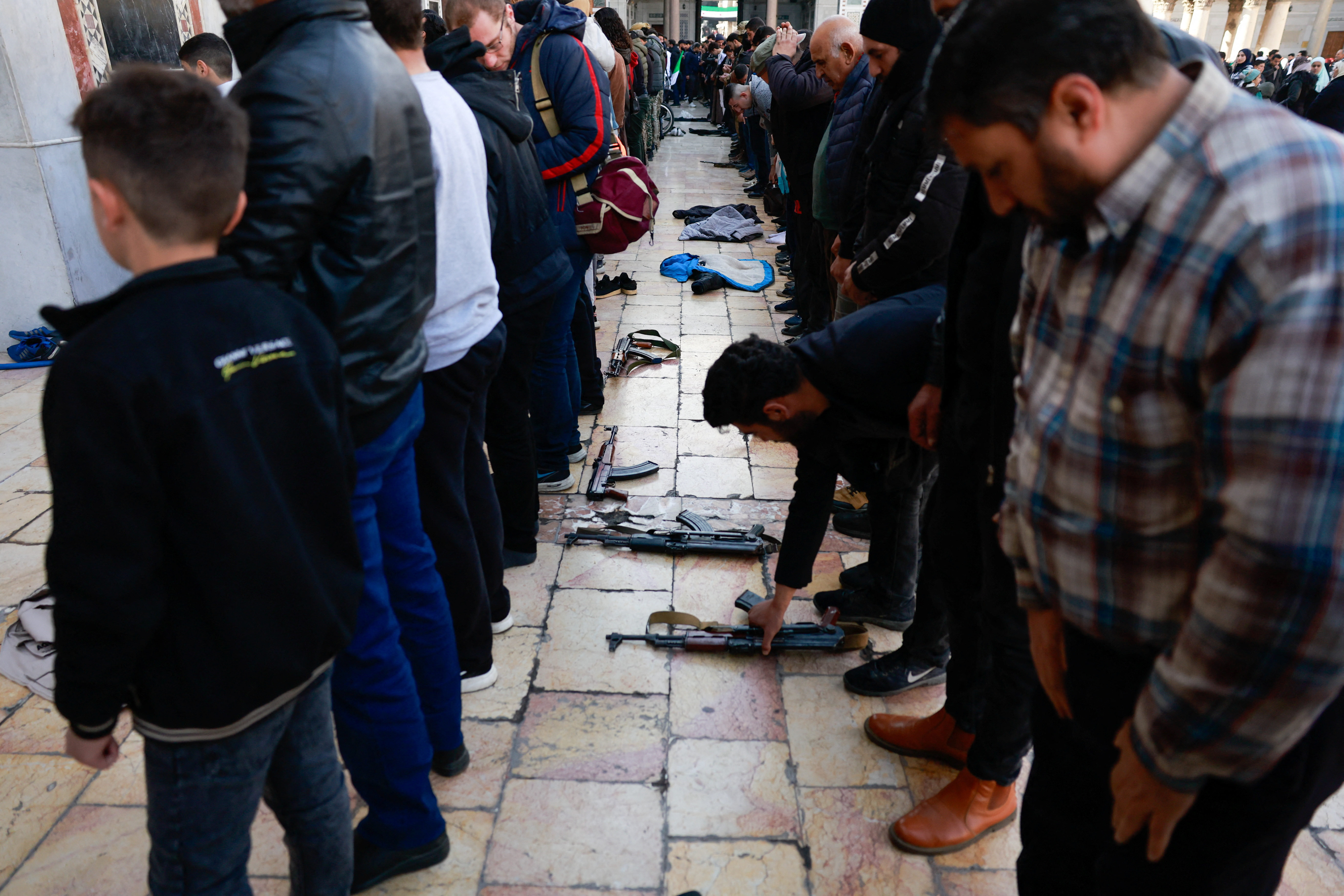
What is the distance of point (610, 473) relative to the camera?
165 inches

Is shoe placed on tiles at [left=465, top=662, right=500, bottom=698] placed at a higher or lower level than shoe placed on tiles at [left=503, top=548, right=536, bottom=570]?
higher

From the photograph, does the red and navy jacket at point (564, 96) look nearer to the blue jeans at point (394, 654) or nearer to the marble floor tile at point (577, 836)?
the blue jeans at point (394, 654)

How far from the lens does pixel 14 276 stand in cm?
559

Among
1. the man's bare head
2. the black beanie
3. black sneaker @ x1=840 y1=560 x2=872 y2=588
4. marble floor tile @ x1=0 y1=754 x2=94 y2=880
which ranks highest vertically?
the black beanie

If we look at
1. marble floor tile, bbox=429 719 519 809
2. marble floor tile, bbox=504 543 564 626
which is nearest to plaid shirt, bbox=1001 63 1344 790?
marble floor tile, bbox=429 719 519 809

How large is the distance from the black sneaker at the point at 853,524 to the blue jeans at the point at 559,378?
4.30 ft

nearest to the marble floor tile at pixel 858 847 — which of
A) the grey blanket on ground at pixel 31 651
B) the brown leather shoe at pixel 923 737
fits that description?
the brown leather shoe at pixel 923 737

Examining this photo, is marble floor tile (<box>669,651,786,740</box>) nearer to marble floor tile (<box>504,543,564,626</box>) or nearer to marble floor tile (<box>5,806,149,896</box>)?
marble floor tile (<box>504,543,564,626</box>)

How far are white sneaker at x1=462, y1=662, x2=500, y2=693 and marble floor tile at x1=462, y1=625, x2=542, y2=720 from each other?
1 cm

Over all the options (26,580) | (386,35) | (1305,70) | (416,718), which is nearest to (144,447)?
(416,718)

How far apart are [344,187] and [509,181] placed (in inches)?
52.8

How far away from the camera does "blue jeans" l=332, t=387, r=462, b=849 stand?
182 cm

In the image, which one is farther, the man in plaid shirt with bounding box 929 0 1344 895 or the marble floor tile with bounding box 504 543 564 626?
the marble floor tile with bounding box 504 543 564 626

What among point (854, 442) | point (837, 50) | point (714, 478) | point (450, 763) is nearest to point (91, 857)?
point (450, 763)
